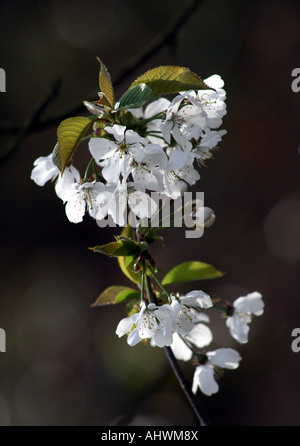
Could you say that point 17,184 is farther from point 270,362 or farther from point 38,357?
point 270,362

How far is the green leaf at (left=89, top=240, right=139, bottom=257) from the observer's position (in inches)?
28.9

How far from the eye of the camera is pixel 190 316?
2.70ft

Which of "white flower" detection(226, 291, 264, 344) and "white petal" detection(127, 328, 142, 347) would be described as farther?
"white flower" detection(226, 291, 264, 344)

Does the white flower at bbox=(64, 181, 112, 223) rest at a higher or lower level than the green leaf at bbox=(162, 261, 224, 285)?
higher

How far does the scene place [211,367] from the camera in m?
0.97

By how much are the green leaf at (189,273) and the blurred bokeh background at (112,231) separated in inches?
72.5

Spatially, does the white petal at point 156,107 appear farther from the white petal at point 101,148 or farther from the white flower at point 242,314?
the white flower at point 242,314

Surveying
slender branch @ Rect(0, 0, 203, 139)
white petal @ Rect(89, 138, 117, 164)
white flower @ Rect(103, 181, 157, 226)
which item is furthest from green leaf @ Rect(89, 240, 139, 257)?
slender branch @ Rect(0, 0, 203, 139)

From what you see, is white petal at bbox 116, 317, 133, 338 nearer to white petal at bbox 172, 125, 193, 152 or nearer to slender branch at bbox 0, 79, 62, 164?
white petal at bbox 172, 125, 193, 152

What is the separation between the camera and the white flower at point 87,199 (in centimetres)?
77

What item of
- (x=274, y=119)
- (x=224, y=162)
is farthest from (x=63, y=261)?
(x=274, y=119)

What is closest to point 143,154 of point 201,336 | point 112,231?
point 201,336

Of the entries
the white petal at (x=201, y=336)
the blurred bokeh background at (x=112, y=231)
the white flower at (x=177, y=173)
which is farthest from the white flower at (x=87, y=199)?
the blurred bokeh background at (x=112, y=231)

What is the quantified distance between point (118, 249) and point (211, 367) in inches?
15.3
